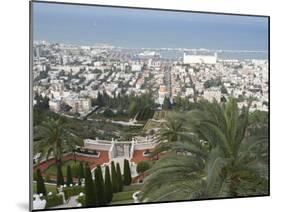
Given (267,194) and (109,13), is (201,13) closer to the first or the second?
(109,13)

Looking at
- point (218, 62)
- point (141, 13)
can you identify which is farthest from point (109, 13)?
point (218, 62)

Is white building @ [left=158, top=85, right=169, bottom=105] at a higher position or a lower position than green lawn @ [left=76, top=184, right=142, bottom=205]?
higher

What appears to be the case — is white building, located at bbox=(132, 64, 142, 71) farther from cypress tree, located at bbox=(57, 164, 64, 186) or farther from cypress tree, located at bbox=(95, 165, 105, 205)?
cypress tree, located at bbox=(57, 164, 64, 186)

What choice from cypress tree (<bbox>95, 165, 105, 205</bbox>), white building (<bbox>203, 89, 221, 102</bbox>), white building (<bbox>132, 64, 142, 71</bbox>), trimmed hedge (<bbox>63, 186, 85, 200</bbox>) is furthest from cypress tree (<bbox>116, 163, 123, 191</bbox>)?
white building (<bbox>203, 89, 221, 102</bbox>)

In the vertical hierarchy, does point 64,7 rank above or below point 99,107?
above

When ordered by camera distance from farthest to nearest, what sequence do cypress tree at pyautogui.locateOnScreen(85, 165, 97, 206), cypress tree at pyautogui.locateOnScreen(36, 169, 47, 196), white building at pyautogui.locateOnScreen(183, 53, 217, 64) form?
white building at pyautogui.locateOnScreen(183, 53, 217, 64) < cypress tree at pyautogui.locateOnScreen(85, 165, 97, 206) < cypress tree at pyautogui.locateOnScreen(36, 169, 47, 196)
